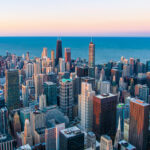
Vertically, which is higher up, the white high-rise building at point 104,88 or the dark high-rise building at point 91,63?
the dark high-rise building at point 91,63

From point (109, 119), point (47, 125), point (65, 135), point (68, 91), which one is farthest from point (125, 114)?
point (65, 135)

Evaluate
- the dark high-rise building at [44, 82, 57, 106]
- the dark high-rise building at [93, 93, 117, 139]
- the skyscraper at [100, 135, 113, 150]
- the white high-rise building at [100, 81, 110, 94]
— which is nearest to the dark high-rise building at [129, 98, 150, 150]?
the dark high-rise building at [93, 93, 117, 139]

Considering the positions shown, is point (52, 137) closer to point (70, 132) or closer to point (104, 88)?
point (70, 132)

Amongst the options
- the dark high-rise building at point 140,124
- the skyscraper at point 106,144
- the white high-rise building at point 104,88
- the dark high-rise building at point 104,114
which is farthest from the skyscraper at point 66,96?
the skyscraper at point 106,144

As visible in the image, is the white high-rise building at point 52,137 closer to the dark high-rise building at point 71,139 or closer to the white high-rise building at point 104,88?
the dark high-rise building at point 71,139

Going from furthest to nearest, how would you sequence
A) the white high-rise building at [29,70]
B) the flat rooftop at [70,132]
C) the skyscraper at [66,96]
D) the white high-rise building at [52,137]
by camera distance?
the white high-rise building at [29,70] → the skyscraper at [66,96] → the white high-rise building at [52,137] → the flat rooftop at [70,132]
